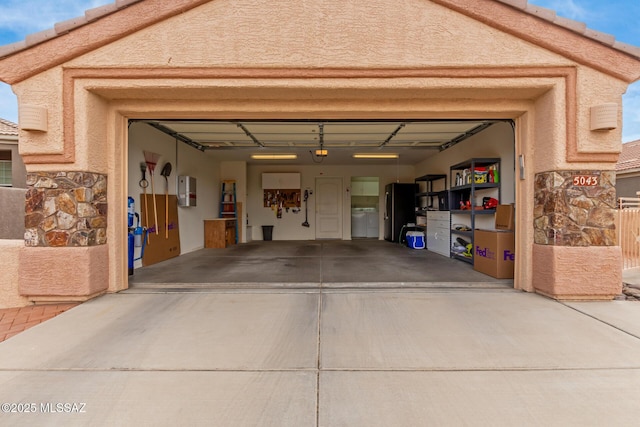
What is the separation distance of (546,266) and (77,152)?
5311 millimetres

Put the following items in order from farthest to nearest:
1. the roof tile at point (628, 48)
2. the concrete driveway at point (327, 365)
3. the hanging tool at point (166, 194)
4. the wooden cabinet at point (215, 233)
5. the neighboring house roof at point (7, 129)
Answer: the wooden cabinet at point (215, 233), the neighboring house roof at point (7, 129), the hanging tool at point (166, 194), the roof tile at point (628, 48), the concrete driveway at point (327, 365)

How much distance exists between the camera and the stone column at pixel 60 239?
11.1 ft

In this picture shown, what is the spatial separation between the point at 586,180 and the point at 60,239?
573cm

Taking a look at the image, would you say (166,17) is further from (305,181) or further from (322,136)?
(305,181)

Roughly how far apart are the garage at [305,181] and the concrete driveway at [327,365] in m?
1.36

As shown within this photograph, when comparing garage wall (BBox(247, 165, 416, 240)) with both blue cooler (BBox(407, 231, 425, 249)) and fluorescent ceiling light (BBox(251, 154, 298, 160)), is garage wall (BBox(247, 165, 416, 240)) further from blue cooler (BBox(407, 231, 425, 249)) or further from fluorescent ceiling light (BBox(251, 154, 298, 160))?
blue cooler (BBox(407, 231, 425, 249))

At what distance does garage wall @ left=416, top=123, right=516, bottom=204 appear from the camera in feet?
Answer: 17.4

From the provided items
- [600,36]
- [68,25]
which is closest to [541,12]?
[600,36]

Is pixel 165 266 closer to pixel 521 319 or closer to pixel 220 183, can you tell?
pixel 220 183

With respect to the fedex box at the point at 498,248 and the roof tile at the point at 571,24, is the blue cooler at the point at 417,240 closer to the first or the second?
the fedex box at the point at 498,248

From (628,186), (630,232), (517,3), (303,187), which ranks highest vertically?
(517,3)

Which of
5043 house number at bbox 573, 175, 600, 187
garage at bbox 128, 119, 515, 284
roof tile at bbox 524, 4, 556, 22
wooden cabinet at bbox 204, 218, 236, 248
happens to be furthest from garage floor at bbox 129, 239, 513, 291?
roof tile at bbox 524, 4, 556, 22

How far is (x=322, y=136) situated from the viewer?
21.5ft

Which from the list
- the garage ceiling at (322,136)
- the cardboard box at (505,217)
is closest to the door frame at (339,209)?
the garage ceiling at (322,136)
